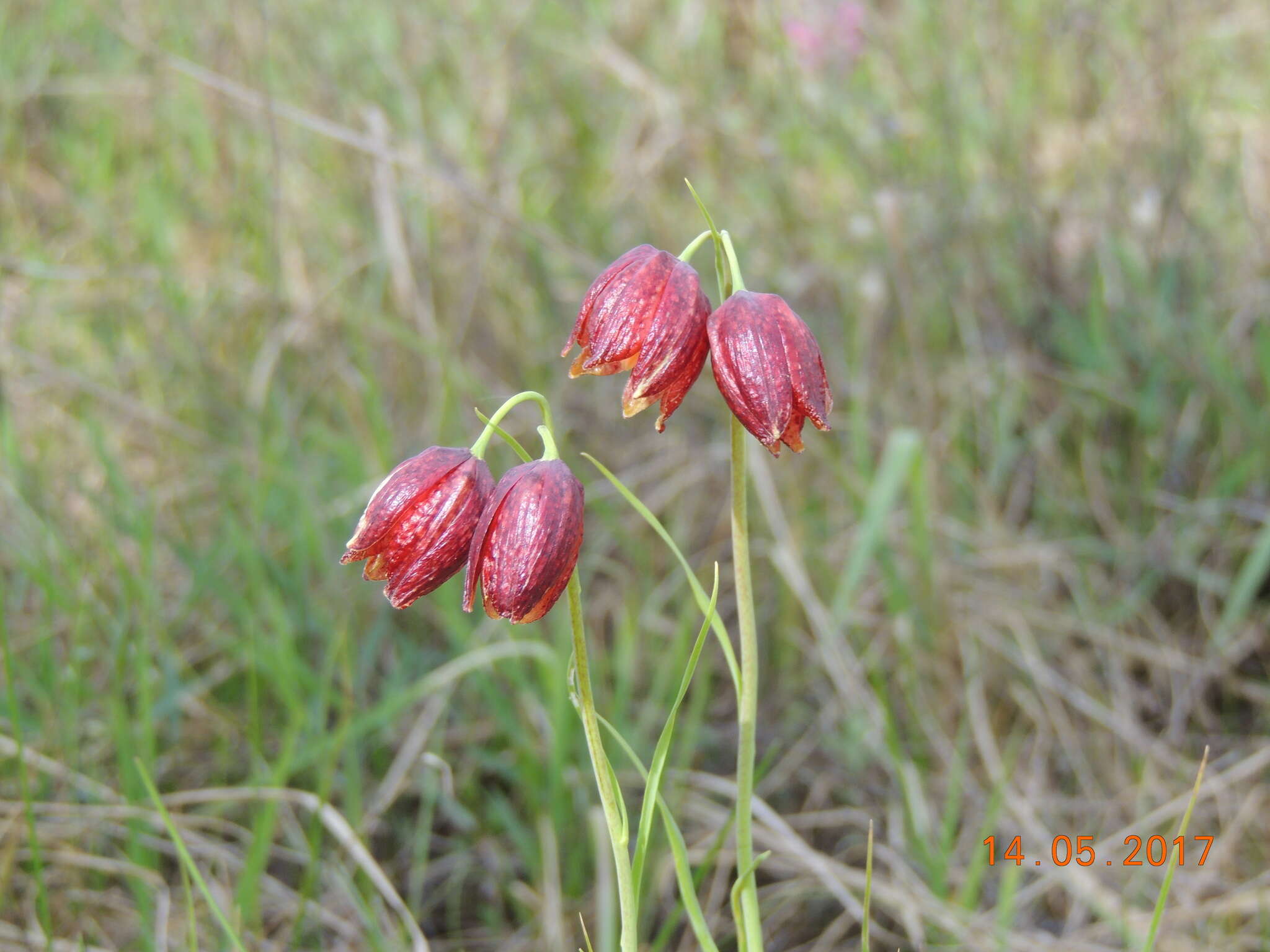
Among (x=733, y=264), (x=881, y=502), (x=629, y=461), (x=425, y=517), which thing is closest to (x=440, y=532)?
(x=425, y=517)

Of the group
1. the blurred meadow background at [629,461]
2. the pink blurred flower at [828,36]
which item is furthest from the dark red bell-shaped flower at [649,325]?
the pink blurred flower at [828,36]

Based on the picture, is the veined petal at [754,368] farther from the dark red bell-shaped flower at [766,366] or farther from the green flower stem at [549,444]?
the green flower stem at [549,444]

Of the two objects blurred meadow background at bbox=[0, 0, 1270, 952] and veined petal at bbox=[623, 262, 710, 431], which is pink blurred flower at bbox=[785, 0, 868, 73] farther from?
veined petal at bbox=[623, 262, 710, 431]

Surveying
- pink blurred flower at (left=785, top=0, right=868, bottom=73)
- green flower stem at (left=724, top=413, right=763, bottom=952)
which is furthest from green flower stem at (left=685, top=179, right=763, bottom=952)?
pink blurred flower at (left=785, top=0, right=868, bottom=73)

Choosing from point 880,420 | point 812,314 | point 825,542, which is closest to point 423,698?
point 825,542

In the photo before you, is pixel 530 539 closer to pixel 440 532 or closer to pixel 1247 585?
pixel 440 532

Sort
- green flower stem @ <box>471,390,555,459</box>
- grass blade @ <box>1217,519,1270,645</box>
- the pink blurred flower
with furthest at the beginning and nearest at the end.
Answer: the pink blurred flower
grass blade @ <box>1217,519,1270,645</box>
green flower stem @ <box>471,390,555,459</box>

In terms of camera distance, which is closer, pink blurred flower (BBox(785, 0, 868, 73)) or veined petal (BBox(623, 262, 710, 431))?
veined petal (BBox(623, 262, 710, 431))

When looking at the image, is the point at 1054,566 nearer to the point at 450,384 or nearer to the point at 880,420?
the point at 880,420
